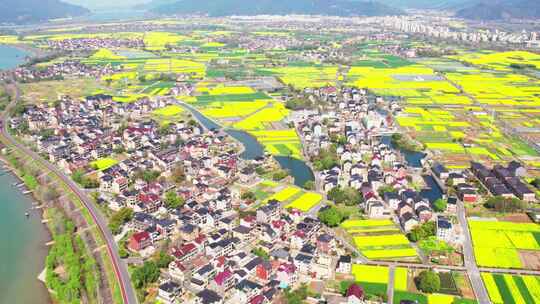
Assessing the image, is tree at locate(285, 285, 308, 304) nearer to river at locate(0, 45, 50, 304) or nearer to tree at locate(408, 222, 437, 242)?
tree at locate(408, 222, 437, 242)

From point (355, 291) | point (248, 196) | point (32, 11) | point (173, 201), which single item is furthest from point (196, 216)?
point (32, 11)

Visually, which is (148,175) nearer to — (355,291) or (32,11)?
(355,291)

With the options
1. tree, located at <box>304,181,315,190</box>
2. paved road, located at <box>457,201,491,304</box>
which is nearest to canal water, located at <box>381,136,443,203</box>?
paved road, located at <box>457,201,491,304</box>

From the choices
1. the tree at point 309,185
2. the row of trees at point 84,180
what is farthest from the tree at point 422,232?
A: the row of trees at point 84,180

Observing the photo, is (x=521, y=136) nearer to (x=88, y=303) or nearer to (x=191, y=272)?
(x=191, y=272)

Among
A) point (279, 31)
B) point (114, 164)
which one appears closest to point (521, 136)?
point (114, 164)
